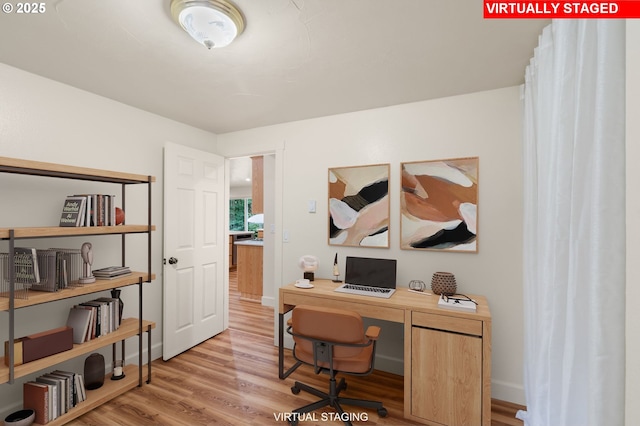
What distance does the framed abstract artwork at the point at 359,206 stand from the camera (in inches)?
106

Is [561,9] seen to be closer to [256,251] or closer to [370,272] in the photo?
[370,272]

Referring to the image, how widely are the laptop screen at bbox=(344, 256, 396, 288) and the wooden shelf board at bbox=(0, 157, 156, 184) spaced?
1943 millimetres

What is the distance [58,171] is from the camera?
6.23 ft

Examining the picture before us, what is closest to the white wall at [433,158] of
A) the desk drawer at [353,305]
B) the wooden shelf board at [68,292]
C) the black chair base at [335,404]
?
the desk drawer at [353,305]

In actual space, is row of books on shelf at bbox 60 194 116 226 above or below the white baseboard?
above

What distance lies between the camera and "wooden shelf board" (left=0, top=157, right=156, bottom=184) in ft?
5.56

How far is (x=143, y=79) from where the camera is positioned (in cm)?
A: 214

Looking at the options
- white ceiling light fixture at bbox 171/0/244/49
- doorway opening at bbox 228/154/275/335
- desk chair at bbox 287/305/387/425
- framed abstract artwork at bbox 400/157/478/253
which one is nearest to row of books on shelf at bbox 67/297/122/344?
desk chair at bbox 287/305/387/425

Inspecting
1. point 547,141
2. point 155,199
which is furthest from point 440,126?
point 155,199

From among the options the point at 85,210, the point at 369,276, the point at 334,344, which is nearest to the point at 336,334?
the point at 334,344

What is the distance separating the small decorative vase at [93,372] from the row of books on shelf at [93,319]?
241mm

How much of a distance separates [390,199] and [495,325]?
132cm
